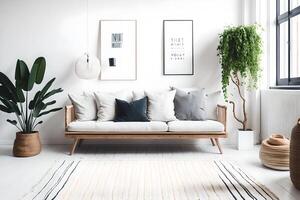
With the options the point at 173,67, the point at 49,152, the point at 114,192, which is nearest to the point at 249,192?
the point at 114,192

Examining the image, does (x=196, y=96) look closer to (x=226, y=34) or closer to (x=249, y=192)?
(x=226, y=34)

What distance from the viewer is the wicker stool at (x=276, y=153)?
2.89 m

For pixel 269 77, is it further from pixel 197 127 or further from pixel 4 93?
pixel 4 93

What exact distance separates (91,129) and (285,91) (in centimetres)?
251

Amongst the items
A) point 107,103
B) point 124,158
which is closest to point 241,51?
point 107,103

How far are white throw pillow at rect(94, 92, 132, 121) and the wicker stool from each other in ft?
6.52

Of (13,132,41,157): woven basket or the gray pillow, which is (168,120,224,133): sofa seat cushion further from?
(13,132,41,157): woven basket

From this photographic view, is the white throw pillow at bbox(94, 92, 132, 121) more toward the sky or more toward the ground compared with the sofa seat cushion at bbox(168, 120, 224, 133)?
more toward the sky

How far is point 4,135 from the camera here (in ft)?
14.2

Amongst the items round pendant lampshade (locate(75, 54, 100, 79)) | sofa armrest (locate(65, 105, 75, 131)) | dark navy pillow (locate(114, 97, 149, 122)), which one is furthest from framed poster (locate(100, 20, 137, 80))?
sofa armrest (locate(65, 105, 75, 131))

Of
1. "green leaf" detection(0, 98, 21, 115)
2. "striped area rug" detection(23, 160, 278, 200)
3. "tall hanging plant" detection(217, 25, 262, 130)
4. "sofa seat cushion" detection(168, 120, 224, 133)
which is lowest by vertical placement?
"striped area rug" detection(23, 160, 278, 200)

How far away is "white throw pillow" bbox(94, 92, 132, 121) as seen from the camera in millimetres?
A: 3877

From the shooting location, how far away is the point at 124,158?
3523 mm

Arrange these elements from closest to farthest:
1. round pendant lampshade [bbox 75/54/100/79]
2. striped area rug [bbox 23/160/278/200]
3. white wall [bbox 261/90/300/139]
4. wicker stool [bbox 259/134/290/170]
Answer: striped area rug [bbox 23/160/278/200]
wicker stool [bbox 259/134/290/170]
white wall [bbox 261/90/300/139]
round pendant lampshade [bbox 75/54/100/79]
